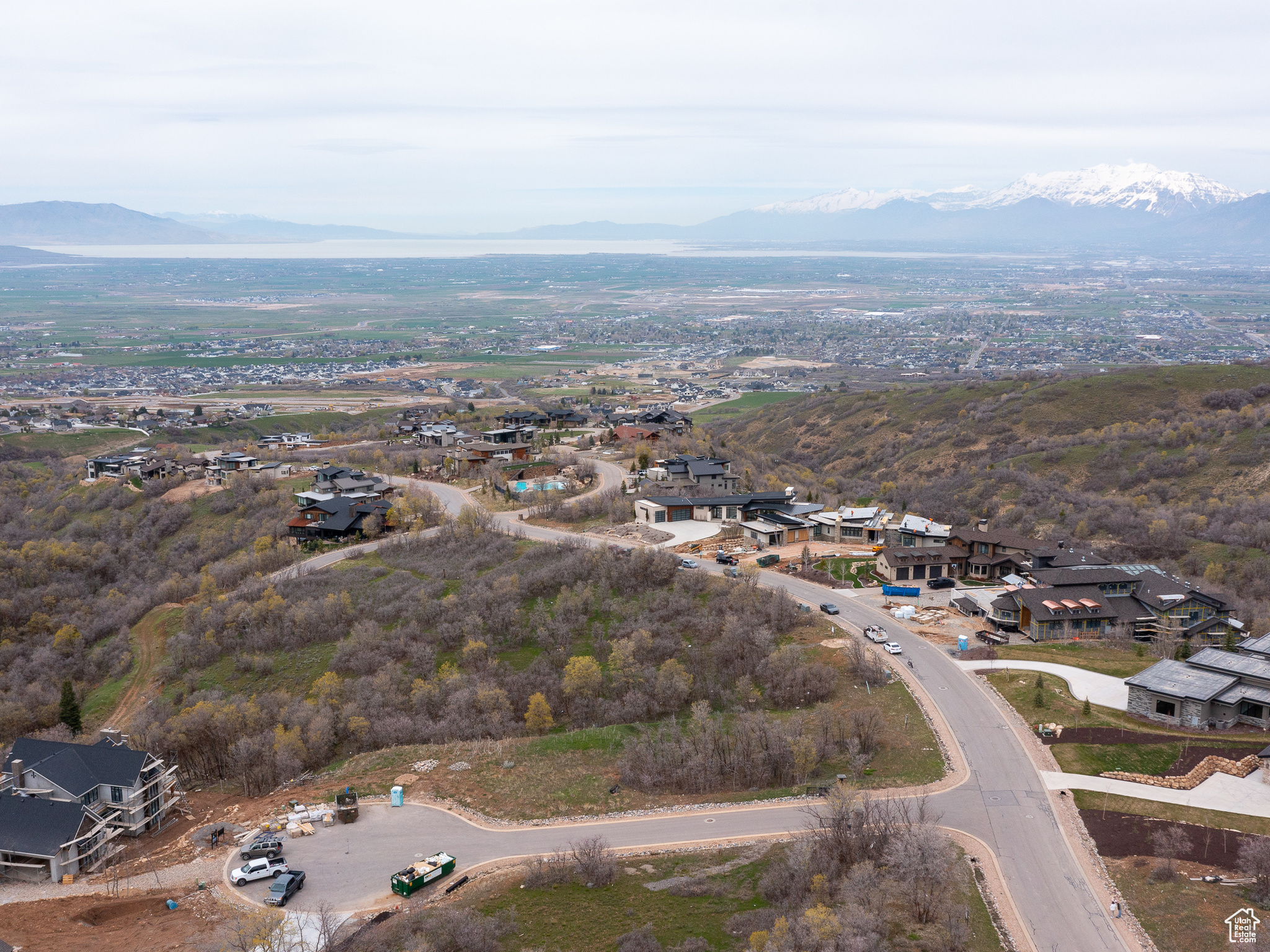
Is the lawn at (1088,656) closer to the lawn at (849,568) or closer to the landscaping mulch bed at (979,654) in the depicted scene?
the landscaping mulch bed at (979,654)

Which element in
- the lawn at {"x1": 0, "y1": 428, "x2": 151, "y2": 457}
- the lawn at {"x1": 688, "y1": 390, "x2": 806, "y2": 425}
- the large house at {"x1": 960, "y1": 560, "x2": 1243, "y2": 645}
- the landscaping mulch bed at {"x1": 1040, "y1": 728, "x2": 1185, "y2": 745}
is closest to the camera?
the landscaping mulch bed at {"x1": 1040, "y1": 728, "x2": 1185, "y2": 745}

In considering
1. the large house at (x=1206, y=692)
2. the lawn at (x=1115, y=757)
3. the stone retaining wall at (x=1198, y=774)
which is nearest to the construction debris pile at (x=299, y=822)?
the lawn at (x=1115, y=757)

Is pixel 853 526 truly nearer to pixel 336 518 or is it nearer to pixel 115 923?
pixel 336 518

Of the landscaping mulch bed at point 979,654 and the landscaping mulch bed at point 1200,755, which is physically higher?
the landscaping mulch bed at point 1200,755

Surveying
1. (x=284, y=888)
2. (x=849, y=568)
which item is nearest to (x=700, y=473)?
(x=849, y=568)

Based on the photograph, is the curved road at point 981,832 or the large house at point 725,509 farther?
the large house at point 725,509

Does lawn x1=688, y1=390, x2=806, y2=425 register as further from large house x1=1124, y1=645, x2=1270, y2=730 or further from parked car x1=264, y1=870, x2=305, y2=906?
parked car x1=264, y1=870, x2=305, y2=906

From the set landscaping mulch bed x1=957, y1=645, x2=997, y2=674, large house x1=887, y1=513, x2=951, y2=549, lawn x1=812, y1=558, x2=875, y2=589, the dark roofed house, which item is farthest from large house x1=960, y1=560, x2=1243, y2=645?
large house x1=887, y1=513, x2=951, y2=549
